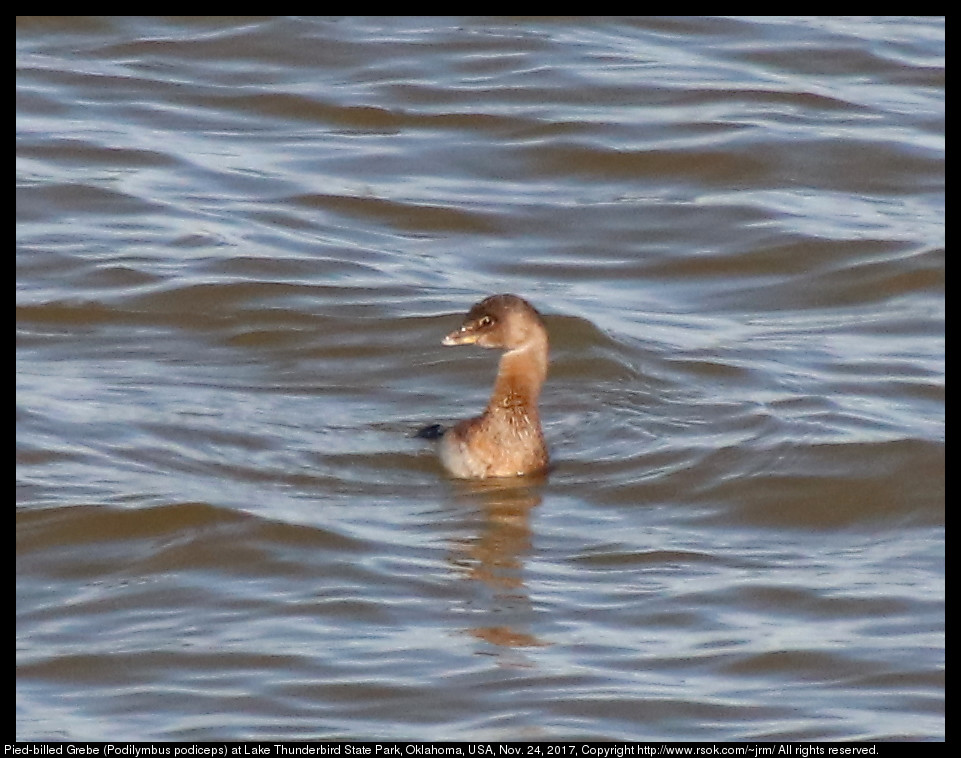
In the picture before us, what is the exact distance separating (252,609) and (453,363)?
3789mm

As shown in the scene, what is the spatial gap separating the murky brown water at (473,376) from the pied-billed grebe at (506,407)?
146 millimetres

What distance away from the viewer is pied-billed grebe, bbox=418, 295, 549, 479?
10.2m

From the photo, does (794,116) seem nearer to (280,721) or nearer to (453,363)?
(453,363)

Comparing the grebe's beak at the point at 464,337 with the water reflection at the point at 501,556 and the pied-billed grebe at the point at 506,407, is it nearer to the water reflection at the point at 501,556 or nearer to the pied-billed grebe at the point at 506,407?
the pied-billed grebe at the point at 506,407

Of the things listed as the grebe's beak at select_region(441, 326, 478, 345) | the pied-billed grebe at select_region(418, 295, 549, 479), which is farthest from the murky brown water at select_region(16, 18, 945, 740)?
the grebe's beak at select_region(441, 326, 478, 345)

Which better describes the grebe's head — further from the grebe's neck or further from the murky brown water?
the murky brown water

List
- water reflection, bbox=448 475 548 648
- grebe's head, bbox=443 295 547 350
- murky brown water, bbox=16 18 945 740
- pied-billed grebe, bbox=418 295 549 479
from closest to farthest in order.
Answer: murky brown water, bbox=16 18 945 740
water reflection, bbox=448 475 548 648
pied-billed grebe, bbox=418 295 549 479
grebe's head, bbox=443 295 547 350

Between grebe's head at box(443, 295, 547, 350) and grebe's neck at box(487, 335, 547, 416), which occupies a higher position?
grebe's head at box(443, 295, 547, 350)

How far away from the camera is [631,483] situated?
10.1m

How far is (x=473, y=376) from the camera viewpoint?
11945 millimetres

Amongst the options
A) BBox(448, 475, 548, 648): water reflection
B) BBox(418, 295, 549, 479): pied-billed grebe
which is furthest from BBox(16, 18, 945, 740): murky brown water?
BBox(418, 295, 549, 479): pied-billed grebe

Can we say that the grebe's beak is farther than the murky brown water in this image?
Yes

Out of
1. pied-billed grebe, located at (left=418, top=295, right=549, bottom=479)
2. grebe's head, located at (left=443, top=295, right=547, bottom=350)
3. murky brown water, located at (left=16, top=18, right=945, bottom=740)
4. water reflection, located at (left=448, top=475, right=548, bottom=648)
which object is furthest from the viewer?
grebe's head, located at (left=443, top=295, right=547, bottom=350)

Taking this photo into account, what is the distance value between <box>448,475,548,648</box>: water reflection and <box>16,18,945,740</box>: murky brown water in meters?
0.03
